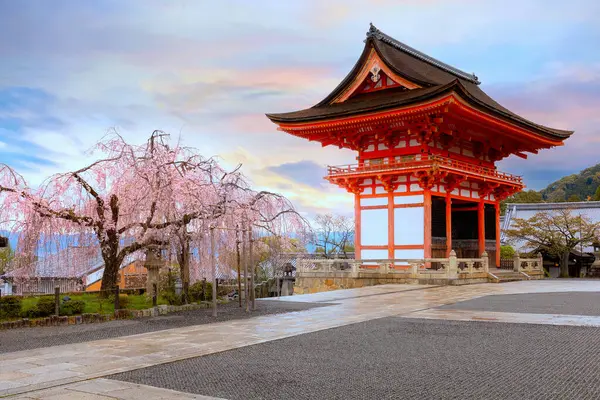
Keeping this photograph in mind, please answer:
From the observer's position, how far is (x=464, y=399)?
6938 millimetres

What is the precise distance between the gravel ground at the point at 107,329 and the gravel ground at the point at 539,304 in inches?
219

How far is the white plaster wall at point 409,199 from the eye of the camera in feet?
99.8

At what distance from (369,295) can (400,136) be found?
42.0ft

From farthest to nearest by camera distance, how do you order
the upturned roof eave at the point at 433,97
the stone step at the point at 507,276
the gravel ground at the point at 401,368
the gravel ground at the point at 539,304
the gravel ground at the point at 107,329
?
the stone step at the point at 507,276
the upturned roof eave at the point at 433,97
the gravel ground at the point at 539,304
the gravel ground at the point at 107,329
the gravel ground at the point at 401,368

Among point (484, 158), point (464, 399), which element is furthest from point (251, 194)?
point (484, 158)

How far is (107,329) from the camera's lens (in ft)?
43.8

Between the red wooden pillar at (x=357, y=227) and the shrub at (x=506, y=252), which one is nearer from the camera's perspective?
the red wooden pillar at (x=357, y=227)

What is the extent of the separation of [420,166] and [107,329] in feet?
64.0

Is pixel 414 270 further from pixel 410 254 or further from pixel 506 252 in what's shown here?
pixel 506 252

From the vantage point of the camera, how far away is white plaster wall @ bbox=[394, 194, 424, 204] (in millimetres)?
30419

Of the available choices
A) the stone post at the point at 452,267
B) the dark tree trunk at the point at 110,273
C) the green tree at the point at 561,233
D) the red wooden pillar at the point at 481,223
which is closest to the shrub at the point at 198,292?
A: the dark tree trunk at the point at 110,273

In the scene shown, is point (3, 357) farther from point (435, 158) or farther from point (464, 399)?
point (435, 158)

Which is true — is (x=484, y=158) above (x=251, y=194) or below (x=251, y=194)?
above

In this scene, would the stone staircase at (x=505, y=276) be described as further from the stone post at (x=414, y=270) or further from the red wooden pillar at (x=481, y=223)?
the stone post at (x=414, y=270)
